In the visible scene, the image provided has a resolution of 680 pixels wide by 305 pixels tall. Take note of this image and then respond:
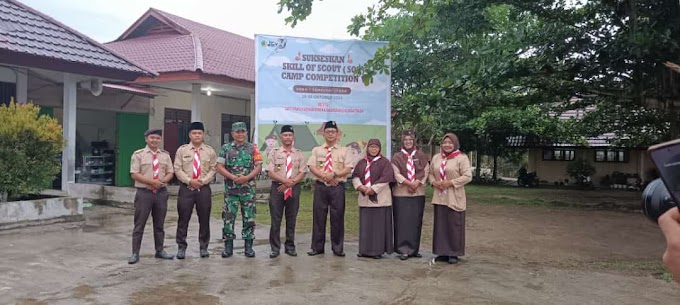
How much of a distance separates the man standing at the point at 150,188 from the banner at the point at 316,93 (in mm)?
1814

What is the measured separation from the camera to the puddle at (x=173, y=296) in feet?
14.1

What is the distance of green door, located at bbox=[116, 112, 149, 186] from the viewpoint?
1333cm

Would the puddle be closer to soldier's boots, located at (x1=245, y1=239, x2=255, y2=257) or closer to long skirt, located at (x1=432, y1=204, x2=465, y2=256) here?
soldier's boots, located at (x1=245, y1=239, x2=255, y2=257)

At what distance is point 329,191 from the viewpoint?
20.8 ft

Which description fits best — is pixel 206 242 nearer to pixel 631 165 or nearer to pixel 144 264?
pixel 144 264

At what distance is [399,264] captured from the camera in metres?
5.96

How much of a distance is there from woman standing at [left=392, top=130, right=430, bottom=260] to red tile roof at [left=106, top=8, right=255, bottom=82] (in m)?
6.75

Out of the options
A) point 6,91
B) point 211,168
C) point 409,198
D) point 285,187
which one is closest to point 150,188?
point 211,168

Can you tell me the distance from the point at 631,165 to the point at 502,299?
2033 cm

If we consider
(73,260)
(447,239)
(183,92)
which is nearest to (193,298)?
(73,260)

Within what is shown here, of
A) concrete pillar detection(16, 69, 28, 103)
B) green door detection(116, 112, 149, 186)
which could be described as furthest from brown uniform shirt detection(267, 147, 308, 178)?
green door detection(116, 112, 149, 186)

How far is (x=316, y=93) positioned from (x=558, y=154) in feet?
60.1

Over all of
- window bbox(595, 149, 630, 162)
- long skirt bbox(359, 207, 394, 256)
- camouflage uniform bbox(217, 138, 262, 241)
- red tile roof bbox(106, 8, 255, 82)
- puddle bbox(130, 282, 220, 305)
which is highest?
red tile roof bbox(106, 8, 255, 82)

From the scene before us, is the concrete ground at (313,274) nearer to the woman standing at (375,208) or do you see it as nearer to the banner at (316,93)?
the woman standing at (375,208)
